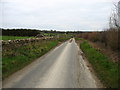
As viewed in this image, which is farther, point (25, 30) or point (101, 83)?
point (25, 30)

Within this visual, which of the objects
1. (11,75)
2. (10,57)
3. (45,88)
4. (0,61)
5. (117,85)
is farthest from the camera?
(10,57)

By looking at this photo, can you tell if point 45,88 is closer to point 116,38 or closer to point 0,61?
point 0,61

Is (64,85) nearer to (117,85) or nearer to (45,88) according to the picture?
(45,88)

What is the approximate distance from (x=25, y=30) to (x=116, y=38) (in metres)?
76.3

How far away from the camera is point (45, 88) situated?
864cm

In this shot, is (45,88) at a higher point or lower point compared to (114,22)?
lower

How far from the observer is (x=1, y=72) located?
11.8m

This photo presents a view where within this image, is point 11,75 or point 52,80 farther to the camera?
point 11,75

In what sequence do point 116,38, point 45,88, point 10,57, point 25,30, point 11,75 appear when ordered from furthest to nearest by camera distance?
point 25,30 < point 116,38 < point 10,57 < point 11,75 < point 45,88

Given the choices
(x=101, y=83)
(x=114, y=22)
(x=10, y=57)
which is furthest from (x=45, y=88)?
(x=114, y=22)

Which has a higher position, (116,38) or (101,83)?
(116,38)

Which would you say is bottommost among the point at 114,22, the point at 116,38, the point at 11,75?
the point at 11,75

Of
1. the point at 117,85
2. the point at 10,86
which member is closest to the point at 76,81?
the point at 117,85

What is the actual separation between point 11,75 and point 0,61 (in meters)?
3.51
